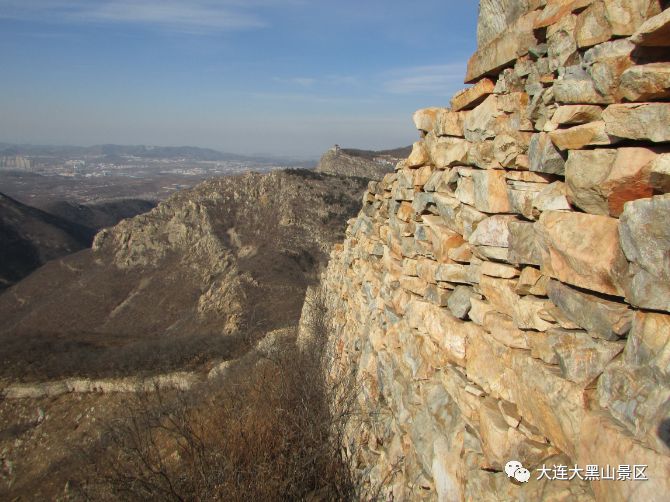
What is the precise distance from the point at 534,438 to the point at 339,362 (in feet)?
17.9

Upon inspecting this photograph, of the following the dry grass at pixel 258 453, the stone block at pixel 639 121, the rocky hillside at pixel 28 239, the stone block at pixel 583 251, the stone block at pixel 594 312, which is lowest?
A: the rocky hillside at pixel 28 239

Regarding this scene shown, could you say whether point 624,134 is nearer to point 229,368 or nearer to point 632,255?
point 632,255

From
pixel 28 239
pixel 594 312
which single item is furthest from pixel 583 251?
pixel 28 239

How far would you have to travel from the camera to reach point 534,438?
9.23 ft

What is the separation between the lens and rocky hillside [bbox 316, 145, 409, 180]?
5644 centimetres

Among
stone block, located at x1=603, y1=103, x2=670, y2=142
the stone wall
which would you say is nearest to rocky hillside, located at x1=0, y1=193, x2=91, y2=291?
the stone wall

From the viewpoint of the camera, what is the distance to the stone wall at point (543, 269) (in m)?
2.18

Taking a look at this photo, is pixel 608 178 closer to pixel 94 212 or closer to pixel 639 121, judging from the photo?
pixel 639 121

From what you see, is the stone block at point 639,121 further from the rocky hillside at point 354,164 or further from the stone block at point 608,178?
the rocky hillside at point 354,164

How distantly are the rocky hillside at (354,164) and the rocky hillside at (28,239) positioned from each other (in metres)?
41.7

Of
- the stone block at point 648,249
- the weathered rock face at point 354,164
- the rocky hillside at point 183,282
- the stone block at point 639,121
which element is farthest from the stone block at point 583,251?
the weathered rock face at point 354,164

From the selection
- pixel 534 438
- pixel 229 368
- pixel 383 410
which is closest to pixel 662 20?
pixel 534 438

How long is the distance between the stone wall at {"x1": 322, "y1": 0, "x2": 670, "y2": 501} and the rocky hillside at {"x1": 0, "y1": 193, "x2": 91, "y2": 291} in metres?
66.7

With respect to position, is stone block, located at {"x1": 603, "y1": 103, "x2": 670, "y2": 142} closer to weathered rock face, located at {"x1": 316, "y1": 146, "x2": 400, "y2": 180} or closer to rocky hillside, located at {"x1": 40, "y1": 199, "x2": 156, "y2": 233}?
weathered rock face, located at {"x1": 316, "y1": 146, "x2": 400, "y2": 180}
